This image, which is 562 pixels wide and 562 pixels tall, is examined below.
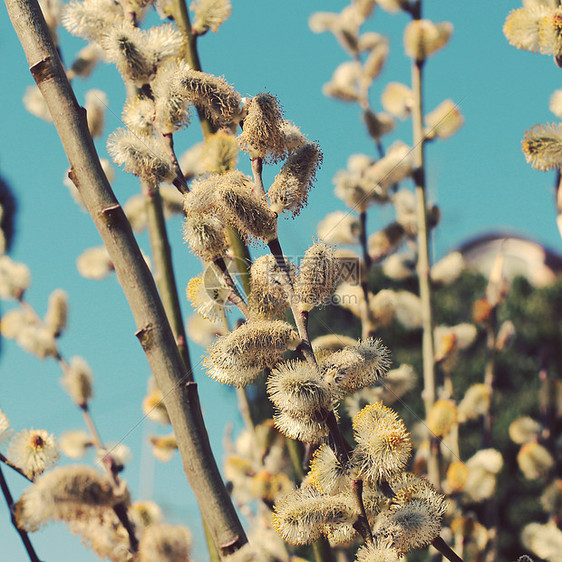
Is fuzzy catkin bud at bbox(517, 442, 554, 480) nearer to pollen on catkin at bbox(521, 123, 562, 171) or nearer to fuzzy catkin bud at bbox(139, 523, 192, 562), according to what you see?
pollen on catkin at bbox(521, 123, 562, 171)

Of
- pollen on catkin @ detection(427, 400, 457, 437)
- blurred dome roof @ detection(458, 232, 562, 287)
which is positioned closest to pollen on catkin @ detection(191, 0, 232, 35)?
pollen on catkin @ detection(427, 400, 457, 437)

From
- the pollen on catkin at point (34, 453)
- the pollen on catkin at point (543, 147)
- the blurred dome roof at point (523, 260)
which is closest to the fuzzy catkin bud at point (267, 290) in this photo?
the pollen on catkin at point (34, 453)

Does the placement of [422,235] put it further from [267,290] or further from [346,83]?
[267,290]

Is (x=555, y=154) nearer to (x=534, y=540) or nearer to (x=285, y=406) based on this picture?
(x=285, y=406)

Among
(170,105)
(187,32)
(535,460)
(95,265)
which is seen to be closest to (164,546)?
(170,105)

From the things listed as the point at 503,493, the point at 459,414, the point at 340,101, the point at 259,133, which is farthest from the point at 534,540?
the point at 503,493

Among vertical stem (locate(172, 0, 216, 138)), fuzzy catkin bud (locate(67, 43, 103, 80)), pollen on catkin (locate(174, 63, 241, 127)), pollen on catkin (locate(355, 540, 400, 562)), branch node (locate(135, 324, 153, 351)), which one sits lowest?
pollen on catkin (locate(355, 540, 400, 562))
